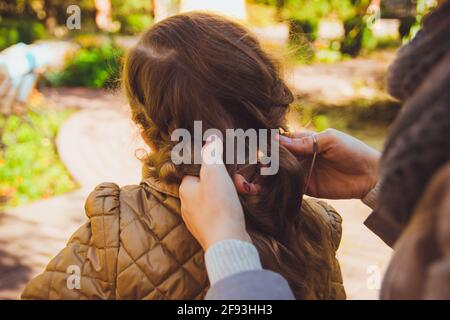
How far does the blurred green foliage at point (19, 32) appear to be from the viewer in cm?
1433

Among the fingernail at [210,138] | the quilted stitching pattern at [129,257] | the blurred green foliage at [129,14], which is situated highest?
the fingernail at [210,138]

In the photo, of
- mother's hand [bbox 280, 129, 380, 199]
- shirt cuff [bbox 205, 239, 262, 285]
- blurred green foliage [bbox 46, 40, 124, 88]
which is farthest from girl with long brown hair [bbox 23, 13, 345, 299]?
blurred green foliage [bbox 46, 40, 124, 88]

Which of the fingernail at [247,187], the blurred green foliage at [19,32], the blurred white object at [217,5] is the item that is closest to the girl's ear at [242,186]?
the fingernail at [247,187]

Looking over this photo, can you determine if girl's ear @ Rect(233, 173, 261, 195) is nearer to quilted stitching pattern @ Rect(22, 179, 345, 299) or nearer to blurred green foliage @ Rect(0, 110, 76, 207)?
quilted stitching pattern @ Rect(22, 179, 345, 299)

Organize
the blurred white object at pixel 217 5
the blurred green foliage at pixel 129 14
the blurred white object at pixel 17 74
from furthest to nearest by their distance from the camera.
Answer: the blurred green foliage at pixel 129 14
the blurred white object at pixel 17 74
the blurred white object at pixel 217 5

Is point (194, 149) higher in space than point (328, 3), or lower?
higher

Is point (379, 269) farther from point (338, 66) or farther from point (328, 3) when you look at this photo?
point (338, 66)

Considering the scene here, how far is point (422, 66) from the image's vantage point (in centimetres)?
80

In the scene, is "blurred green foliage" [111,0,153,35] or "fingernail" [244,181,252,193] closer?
"fingernail" [244,181,252,193]

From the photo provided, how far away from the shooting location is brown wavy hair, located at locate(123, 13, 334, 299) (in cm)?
146

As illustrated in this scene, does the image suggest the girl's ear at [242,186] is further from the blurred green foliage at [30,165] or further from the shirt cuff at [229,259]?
the blurred green foliage at [30,165]

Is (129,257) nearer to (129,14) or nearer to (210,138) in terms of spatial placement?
(210,138)
